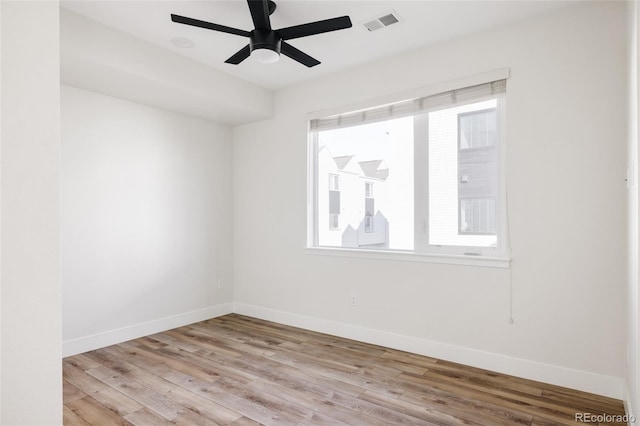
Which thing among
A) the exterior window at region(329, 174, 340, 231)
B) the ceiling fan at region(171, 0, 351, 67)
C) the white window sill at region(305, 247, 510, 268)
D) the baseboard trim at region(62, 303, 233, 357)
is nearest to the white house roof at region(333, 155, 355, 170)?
the exterior window at region(329, 174, 340, 231)

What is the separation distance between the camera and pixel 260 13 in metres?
2.45

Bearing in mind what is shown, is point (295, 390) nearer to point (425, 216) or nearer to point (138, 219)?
point (425, 216)

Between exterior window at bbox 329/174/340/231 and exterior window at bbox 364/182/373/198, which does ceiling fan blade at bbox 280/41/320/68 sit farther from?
exterior window at bbox 329/174/340/231

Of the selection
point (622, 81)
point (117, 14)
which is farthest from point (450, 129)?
point (117, 14)

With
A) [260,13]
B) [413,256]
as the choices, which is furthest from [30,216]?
[413,256]

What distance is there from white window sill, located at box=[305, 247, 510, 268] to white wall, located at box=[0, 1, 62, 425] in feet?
9.13

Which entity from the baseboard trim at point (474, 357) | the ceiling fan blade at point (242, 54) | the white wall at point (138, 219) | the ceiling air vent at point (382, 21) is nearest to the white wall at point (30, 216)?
the ceiling fan blade at point (242, 54)

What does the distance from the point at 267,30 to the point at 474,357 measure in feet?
9.92

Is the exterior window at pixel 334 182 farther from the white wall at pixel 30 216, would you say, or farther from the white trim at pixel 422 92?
the white wall at pixel 30 216

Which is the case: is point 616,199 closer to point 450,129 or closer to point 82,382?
point 450,129

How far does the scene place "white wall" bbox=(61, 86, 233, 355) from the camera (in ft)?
11.6

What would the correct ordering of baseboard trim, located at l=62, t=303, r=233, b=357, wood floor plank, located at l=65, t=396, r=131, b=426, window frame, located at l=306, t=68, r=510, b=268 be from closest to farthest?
wood floor plank, located at l=65, t=396, r=131, b=426, window frame, located at l=306, t=68, r=510, b=268, baseboard trim, located at l=62, t=303, r=233, b=357

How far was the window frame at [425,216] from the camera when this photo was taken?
3088 millimetres

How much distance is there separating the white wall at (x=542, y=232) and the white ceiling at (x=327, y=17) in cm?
18
